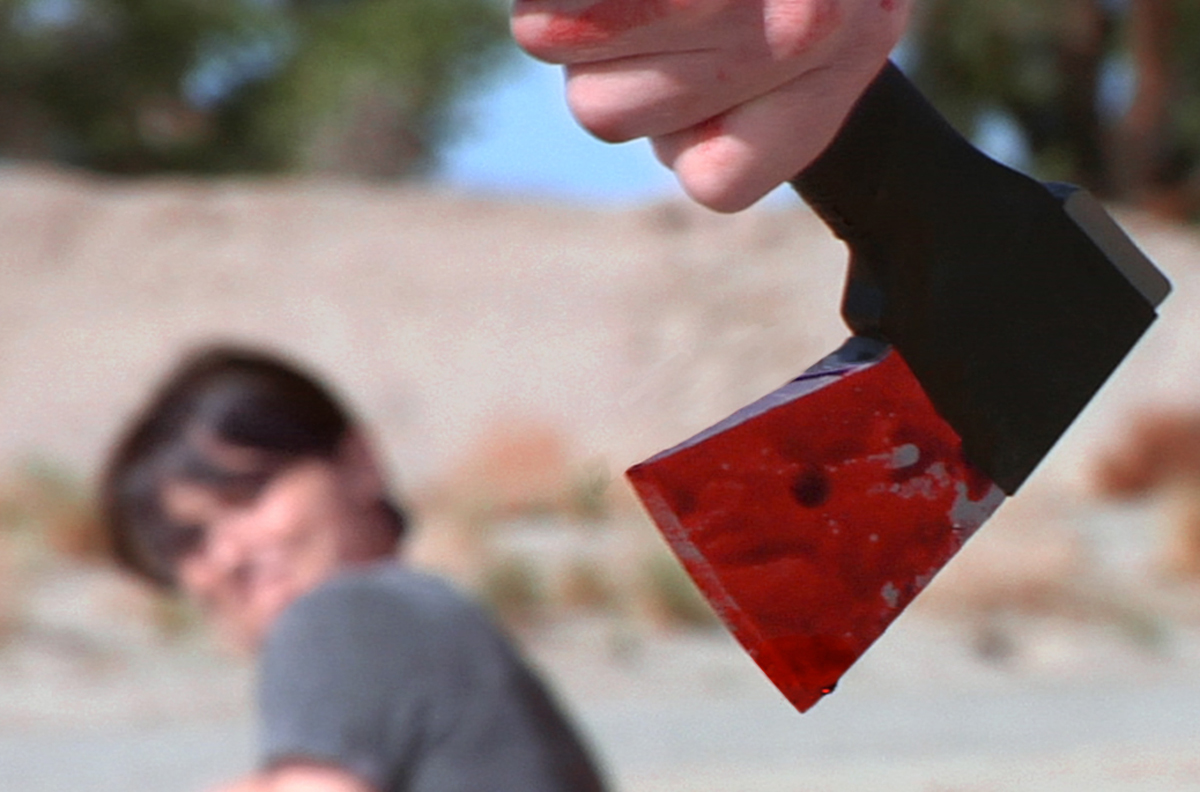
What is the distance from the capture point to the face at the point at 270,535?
2.21m

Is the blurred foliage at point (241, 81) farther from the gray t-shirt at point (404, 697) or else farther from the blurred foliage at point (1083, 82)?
the gray t-shirt at point (404, 697)

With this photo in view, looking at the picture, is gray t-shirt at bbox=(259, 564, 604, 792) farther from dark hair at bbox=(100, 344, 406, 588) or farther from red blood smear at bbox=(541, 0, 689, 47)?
red blood smear at bbox=(541, 0, 689, 47)

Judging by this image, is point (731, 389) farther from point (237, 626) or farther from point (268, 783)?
point (268, 783)

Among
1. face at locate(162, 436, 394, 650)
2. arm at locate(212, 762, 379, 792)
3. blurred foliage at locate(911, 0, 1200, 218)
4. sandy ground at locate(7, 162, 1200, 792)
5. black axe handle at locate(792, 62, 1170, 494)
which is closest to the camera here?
black axe handle at locate(792, 62, 1170, 494)

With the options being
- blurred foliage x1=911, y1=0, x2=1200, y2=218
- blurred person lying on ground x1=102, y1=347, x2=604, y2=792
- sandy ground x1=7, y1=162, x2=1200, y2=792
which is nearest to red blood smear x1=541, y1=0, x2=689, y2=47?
sandy ground x1=7, y1=162, x2=1200, y2=792

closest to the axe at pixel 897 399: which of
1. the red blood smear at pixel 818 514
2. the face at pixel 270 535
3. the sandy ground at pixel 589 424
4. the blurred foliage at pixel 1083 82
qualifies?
the red blood smear at pixel 818 514

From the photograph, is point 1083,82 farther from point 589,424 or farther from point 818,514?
point 818,514

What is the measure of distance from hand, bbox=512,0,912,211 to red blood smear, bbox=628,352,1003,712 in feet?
0.33

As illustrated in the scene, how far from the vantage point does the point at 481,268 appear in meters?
14.2

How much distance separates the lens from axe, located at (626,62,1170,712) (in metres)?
0.71

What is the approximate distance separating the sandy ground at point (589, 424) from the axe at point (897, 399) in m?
0.31

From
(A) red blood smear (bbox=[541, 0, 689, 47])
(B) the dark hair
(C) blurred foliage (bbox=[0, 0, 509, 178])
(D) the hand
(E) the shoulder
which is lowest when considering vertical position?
(E) the shoulder

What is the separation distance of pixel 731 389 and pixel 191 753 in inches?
112

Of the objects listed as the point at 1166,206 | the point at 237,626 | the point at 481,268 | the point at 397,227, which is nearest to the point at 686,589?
the point at 237,626
